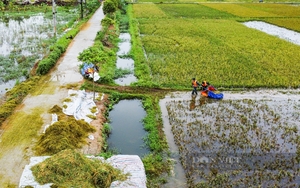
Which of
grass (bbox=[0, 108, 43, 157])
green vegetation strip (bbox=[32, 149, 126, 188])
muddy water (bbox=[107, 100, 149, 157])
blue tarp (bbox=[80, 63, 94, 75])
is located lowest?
muddy water (bbox=[107, 100, 149, 157])

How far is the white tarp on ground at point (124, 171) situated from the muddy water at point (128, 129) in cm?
116

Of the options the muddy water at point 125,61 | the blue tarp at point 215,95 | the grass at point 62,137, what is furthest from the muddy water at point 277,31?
the grass at point 62,137

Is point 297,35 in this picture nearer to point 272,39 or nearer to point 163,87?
point 272,39

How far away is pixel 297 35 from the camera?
1053 inches

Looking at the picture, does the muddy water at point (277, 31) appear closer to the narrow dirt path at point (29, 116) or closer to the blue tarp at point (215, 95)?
the blue tarp at point (215, 95)

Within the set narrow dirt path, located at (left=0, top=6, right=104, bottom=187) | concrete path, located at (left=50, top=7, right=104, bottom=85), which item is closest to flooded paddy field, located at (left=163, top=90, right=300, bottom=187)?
narrow dirt path, located at (left=0, top=6, right=104, bottom=187)

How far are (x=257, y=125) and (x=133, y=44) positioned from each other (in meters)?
12.7

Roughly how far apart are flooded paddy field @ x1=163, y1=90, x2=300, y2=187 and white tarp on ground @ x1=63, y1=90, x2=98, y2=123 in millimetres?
3027

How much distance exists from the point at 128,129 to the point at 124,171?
10.6 feet

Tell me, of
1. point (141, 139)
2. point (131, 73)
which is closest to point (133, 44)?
point (131, 73)

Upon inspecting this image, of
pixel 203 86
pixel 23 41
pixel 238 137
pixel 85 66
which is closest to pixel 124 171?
pixel 238 137

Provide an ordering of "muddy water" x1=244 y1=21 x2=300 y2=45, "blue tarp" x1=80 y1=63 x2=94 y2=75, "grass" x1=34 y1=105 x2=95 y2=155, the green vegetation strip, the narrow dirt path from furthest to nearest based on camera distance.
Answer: "muddy water" x1=244 y1=21 x2=300 y2=45, "blue tarp" x1=80 y1=63 x2=94 y2=75, "grass" x1=34 y1=105 x2=95 y2=155, the narrow dirt path, the green vegetation strip

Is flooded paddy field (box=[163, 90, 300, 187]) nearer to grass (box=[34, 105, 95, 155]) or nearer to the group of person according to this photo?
the group of person

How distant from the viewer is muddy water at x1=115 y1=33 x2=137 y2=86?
52.5 ft
